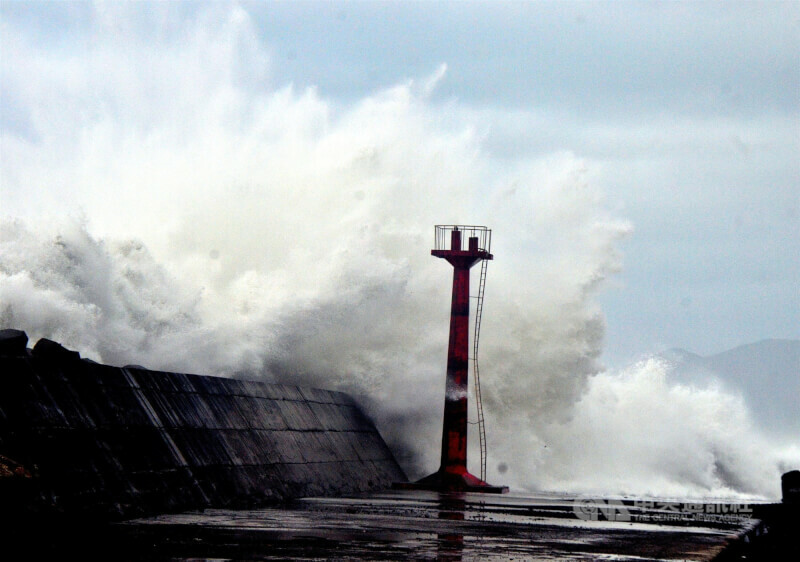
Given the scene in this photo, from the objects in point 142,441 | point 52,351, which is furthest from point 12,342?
point 142,441

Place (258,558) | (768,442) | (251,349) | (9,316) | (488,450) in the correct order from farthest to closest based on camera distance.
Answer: (768,442), (488,450), (251,349), (9,316), (258,558)

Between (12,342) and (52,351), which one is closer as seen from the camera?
(52,351)

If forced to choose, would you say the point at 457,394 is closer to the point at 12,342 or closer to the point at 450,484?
the point at 450,484

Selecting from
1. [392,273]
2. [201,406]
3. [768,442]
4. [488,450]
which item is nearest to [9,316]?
[201,406]

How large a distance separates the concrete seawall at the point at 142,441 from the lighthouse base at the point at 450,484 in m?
2.48

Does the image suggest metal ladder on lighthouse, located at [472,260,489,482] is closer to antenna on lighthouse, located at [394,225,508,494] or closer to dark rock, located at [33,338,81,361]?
antenna on lighthouse, located at [394,225,508,494]

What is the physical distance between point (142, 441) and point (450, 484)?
1174 cm

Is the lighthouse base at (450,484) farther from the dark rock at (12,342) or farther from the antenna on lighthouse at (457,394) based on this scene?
the dark rock at (12,342)

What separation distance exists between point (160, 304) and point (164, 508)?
A: 1537 centimetres

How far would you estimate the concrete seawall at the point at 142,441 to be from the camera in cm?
1303

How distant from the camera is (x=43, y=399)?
13992mm

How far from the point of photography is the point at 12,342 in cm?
1565

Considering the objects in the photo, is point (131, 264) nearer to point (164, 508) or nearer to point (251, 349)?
point (251, 349)

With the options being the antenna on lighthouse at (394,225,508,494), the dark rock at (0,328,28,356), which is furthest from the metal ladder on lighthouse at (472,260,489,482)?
the dark rock at (0,328,28,356)
